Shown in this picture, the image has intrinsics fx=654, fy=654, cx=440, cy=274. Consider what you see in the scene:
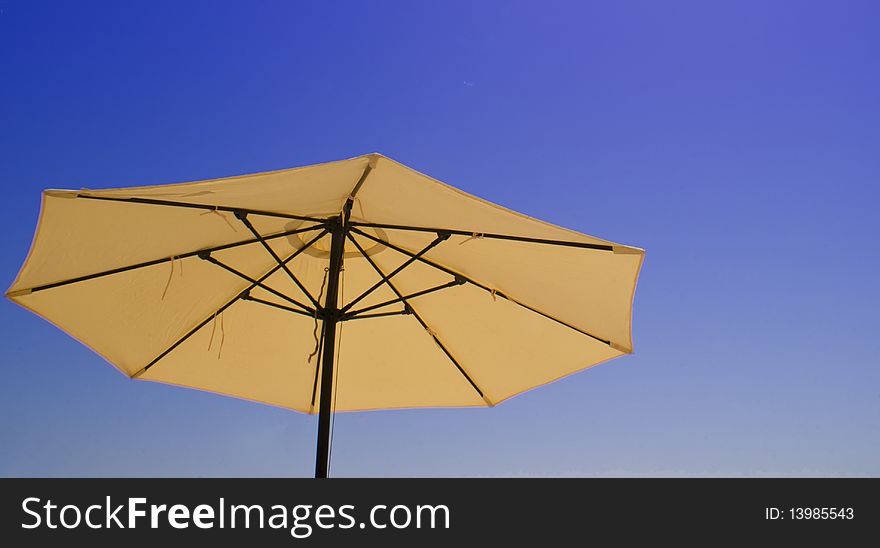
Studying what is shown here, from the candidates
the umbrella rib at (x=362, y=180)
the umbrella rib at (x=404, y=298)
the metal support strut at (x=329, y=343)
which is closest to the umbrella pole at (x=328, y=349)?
the metal support strut at (x=329, y=343)

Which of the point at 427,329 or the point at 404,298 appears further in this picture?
the point at 427,329

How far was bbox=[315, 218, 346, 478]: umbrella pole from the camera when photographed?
3.59 metres

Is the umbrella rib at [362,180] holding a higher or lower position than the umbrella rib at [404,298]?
higher

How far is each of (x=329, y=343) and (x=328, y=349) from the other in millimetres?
35

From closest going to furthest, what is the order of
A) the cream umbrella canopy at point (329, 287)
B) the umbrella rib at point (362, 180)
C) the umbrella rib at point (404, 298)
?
the umbrella rib at point (362, 180), the cream umbrella canopy at point (329, 287), the umbrella rib at point (404, 298)

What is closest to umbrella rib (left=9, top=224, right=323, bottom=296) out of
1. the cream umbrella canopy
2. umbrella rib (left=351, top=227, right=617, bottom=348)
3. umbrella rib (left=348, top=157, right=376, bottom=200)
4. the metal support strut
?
the cream umbrella canopy

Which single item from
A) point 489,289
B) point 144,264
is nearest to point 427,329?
point 489,289

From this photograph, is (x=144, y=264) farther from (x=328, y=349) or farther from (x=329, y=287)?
(x=328, y=349)

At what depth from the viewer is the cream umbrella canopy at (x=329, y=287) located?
3.33 metres

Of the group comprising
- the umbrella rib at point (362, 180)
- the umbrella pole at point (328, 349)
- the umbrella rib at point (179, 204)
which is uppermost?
the umbrella rib at point (362, 180)

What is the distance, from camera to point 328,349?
3.68 metres

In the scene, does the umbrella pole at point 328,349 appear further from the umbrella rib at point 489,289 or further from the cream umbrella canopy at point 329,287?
the umbrella rib at point 489,289
